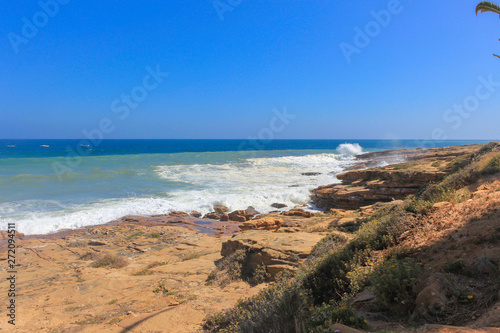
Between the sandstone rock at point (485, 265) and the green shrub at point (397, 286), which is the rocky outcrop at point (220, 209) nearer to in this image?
the green shrub at point (397, 286)

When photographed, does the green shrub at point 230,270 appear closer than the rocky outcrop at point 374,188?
Yes

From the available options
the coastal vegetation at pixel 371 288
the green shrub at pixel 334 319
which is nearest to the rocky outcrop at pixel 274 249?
the coastal vegetation at pixel 371 288

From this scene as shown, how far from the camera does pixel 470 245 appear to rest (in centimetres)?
419

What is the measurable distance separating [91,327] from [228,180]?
76.5 ft

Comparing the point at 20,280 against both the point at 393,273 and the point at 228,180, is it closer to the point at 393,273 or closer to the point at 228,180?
the point at 393,273

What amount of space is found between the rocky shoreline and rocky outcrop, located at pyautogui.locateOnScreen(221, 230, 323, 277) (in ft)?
0.09

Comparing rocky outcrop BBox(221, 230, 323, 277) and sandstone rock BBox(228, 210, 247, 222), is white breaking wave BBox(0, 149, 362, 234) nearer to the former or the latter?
sandstone rock BBox(228, 210, 247, 222)

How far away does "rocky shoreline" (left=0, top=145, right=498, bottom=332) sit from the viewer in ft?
18.9

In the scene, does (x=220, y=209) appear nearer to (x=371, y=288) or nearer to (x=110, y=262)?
(x=110, y=262)

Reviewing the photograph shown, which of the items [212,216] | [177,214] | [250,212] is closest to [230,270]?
[212,216]

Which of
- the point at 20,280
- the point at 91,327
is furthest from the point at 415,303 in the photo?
the point at 20,280

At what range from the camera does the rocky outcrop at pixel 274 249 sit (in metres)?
7.11

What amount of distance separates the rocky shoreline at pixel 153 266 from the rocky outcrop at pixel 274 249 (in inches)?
1.1

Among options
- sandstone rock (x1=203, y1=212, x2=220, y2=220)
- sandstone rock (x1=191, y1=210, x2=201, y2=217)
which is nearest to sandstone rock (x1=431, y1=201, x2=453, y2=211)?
sandstone rock (x1=203, y1=212, x2=220, y2=220)
